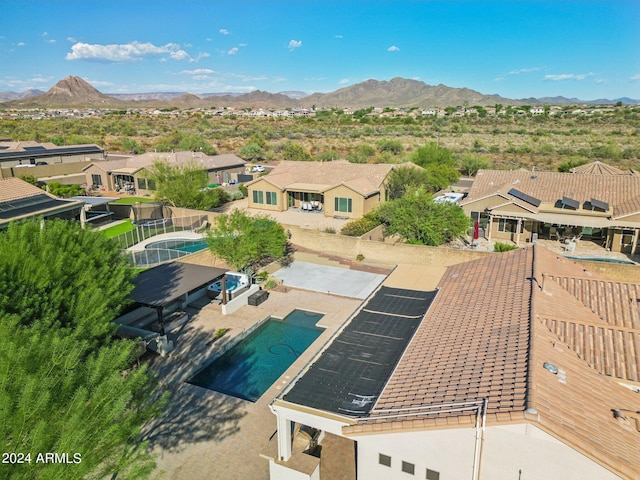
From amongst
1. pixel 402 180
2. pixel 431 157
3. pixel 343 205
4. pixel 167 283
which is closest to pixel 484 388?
pixel 167 283

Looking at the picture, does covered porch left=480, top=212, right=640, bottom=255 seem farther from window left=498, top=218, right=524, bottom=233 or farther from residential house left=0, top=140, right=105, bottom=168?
residential house left=0, top=140, right=105, bottom=168

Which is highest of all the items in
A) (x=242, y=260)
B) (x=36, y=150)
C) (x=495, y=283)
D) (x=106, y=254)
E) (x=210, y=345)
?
(x=36, y=150)

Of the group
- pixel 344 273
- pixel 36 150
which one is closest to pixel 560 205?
pixel 344 273

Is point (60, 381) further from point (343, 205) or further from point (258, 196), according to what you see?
point (258, 196)

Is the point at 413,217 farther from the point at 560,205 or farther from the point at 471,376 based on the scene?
the point at 471,376

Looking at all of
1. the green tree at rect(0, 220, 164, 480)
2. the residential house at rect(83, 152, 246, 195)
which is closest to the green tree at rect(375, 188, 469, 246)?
the green tree at rect(0, 220, 164, 480)

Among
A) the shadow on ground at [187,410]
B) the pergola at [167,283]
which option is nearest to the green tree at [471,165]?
the pergola at [167,283]

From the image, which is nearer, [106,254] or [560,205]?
[106,254]

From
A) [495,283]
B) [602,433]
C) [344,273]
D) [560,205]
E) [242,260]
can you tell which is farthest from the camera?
[560,205]
